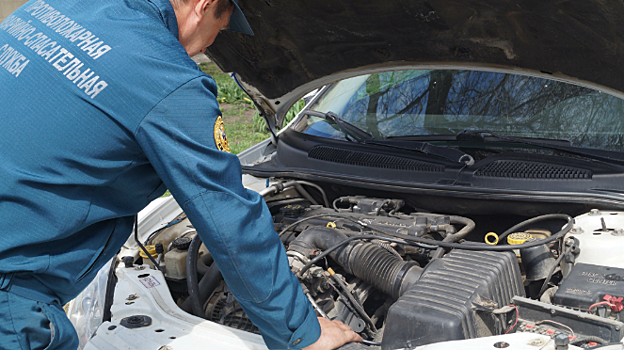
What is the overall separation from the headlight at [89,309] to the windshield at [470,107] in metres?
1.48

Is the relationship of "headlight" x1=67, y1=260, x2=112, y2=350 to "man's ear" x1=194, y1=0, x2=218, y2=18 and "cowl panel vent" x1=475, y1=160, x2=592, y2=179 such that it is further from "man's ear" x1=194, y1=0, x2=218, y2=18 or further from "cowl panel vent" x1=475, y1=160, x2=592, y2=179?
"cowl panel vent" x1=475, y1=160, x2=592, y2=179

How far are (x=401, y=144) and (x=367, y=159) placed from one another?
0.62 feet

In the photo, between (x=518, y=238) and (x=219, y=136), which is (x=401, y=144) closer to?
(x=518, y=238)

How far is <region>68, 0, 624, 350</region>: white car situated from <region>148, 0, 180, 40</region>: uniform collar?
3.24ft

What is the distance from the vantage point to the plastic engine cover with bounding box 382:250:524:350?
63.9 inches

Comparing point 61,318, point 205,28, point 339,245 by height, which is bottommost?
point 61,318

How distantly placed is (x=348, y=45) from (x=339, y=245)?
3.75 feet

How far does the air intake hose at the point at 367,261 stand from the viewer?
202 cm

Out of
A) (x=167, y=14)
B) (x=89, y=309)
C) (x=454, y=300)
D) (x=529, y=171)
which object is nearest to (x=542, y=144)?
(x=529, y=171)

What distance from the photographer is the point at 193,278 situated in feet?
7.22

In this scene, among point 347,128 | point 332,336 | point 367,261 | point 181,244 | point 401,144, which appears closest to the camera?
point 332,336

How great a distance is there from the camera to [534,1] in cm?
206

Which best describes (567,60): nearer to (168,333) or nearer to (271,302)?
(271,302)

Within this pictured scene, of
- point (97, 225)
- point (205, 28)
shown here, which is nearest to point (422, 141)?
point (205, 28)
